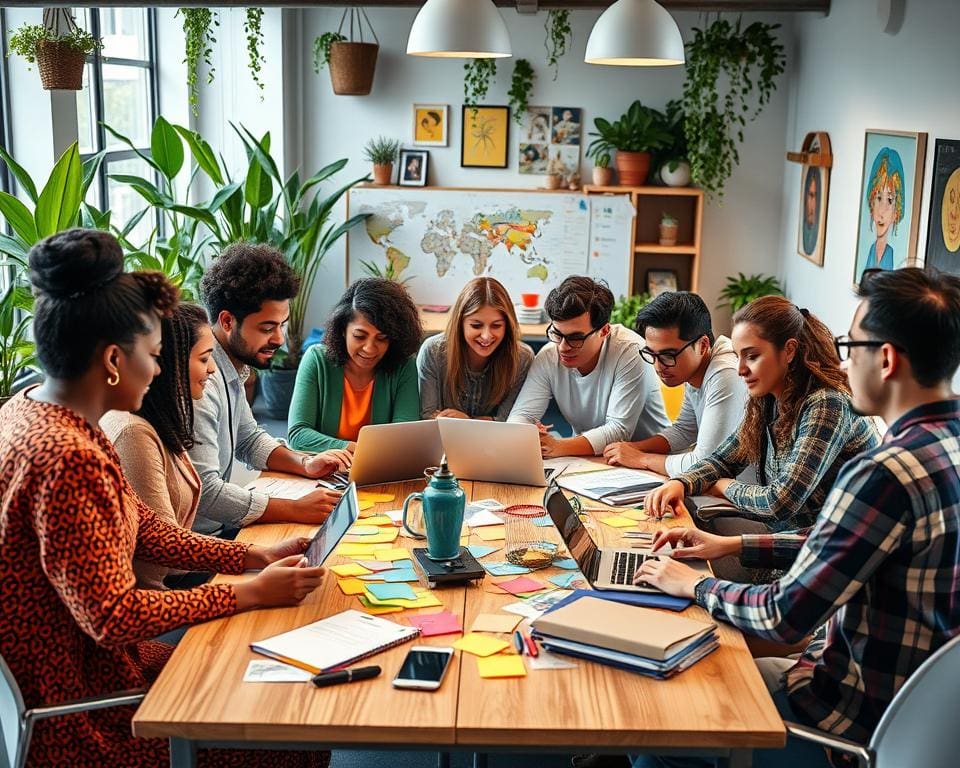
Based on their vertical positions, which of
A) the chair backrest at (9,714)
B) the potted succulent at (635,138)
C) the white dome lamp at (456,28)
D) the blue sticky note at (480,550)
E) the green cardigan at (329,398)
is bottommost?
the chair backrest at (9,714)

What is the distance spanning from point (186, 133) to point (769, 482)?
12.1 ft

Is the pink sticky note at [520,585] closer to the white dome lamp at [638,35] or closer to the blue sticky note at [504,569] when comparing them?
the blue sticky note at [504,569]

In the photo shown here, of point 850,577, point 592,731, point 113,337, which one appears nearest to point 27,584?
point 113,337

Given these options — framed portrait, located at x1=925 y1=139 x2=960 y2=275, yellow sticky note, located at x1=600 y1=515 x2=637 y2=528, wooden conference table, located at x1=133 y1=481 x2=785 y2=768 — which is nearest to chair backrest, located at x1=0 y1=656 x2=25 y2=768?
wooden conference table, located at x1=133 y1=481 x2=785 y2=768

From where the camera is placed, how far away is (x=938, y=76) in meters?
Result: 4.15

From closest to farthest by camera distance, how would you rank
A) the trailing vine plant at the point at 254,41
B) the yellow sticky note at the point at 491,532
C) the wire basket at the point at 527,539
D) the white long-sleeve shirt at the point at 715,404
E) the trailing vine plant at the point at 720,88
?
the wire basket at the point at 527,539 < the yellow sticky note at the point at 491,532 < the white long-sleeve shirt at the point at 715,404 < the trailing vine plant at the point at 254,41 < the trailing vine plant at the point at 720,88

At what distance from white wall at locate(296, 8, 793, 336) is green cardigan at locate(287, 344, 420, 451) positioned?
12.8 ft

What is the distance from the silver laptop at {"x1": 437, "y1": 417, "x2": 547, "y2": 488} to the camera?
294cm

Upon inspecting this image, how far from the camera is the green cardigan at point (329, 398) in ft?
11.5

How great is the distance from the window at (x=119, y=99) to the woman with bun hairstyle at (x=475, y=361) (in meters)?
2.59

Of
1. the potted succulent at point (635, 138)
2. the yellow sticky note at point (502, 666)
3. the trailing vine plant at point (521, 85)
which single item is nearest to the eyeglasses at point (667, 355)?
the yellow sticky note at point (502, 666)

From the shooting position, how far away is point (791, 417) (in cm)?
281

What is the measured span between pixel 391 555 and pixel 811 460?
109 cm

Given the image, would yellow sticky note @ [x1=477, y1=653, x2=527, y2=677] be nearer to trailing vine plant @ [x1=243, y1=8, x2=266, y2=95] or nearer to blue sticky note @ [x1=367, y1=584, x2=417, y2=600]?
blue sticky note @ [x1=367, y1=584, x2=417, y2=600]
